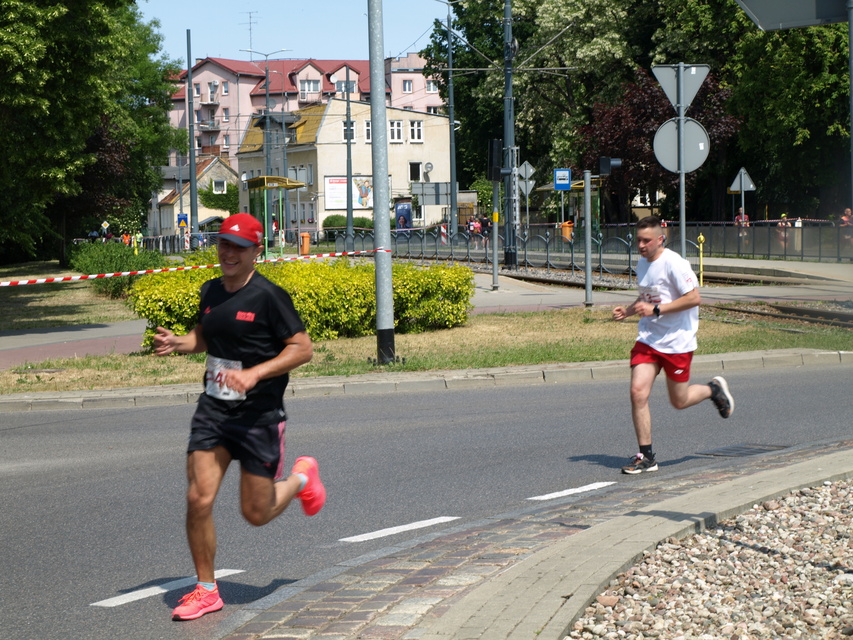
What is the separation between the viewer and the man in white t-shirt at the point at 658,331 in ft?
27.1

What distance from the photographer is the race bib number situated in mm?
5094

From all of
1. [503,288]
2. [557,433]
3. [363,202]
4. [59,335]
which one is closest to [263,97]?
[363,202]

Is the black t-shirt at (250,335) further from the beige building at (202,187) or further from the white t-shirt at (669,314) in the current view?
the beige building at (202,187)

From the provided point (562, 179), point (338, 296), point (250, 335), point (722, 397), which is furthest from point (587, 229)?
point (250, 335)

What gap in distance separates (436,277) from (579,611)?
44.7 ft

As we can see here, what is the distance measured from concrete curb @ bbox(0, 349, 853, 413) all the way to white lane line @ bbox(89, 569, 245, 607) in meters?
6.57

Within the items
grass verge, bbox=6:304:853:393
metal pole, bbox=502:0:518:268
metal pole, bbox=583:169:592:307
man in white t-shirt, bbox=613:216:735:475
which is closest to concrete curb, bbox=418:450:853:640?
man in white t-shirt, bbox=613:216:735:475

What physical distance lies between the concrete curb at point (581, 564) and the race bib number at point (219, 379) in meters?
1.33

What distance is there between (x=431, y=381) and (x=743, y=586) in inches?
315

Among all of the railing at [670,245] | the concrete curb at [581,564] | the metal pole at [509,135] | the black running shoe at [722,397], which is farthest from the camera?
the metal pole at [509,135]

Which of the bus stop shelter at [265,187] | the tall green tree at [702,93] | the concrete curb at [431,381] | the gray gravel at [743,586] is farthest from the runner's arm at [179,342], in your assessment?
the tall green tree at [702,93]

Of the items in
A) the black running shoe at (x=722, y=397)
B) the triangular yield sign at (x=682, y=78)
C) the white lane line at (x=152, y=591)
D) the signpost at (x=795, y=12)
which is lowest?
the white lane line at (x=152, y=591)

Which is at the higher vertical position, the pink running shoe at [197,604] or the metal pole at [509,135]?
the metal pole at [509,135]

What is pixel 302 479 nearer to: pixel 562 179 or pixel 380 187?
pixel 380 187
